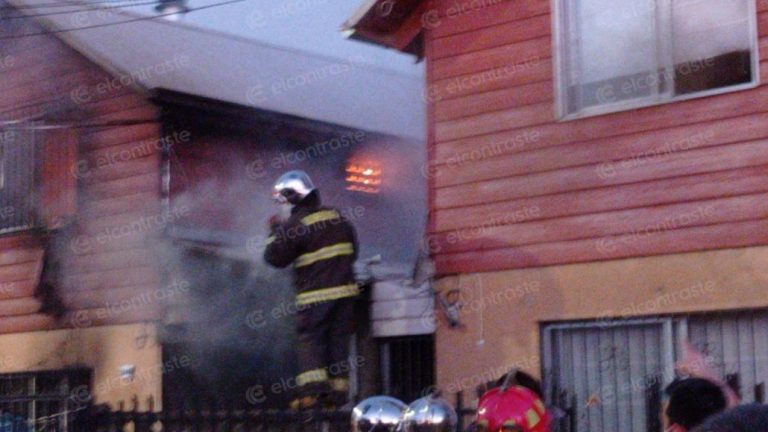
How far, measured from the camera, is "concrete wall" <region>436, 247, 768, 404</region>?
7559mm

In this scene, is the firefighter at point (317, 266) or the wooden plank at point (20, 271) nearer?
the firefighter at point (317, 266)

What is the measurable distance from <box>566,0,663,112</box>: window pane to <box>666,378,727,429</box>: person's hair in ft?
14.0

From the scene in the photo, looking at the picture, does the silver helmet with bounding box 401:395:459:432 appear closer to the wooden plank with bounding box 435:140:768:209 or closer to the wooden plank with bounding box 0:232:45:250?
the wooden plank with bounding box 435:140:768:209

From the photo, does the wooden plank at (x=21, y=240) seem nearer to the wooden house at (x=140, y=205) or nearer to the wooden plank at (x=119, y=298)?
the wooden house at (x=140, y=205)

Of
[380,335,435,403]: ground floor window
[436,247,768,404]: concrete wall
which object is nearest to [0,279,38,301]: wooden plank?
[380,335,435,403]: ground floor window

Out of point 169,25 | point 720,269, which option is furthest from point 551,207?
point 169,25

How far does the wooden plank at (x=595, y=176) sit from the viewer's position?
7.59m

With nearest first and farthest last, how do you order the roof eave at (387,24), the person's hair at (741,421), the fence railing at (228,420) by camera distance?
the person's hair at (741,421)
the fence railing at (228,420)
the roof eave at (387,24)

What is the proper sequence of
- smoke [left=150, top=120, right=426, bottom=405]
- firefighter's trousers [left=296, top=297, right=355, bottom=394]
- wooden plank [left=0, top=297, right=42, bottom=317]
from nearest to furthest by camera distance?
firefighter's trousers [left=296, top=297, right=355, bottom=394] < smoke [left=150, top=120, right=426, bottom=405] < wooden plank [left=0, top=297, right=42, bottom=317]

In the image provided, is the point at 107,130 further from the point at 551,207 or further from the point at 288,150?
the point at 551,207

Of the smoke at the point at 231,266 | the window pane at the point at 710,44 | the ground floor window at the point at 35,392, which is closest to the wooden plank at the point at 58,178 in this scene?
the smoke at the point at 231,266

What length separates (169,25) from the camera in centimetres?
1416

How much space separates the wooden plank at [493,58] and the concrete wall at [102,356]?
11.8 feet

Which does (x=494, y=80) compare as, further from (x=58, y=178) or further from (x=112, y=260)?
(x=58, y=178)
